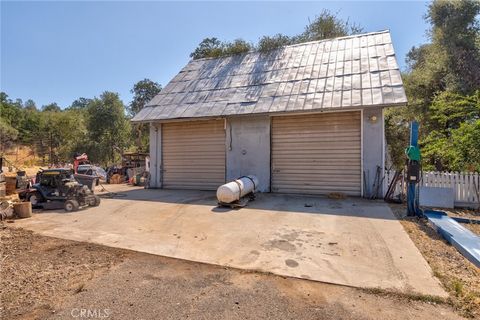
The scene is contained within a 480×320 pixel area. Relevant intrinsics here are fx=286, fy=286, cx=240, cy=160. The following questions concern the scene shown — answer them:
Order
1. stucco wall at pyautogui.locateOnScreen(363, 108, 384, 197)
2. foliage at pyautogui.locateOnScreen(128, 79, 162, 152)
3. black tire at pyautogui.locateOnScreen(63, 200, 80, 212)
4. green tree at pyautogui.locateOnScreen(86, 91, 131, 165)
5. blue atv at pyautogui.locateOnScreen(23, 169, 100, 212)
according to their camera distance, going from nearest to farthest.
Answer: black tire at pyautogui.locateOnScreen(63, 200, 80, 212) < blue atv at pyautogui.locateOnScreen(23, 169, 100, 212) < stucco wall at pyautogui.locateOnScreen(363, 108, 384, 197) < green tree at pyautogui.locateOnScreen(86, 91, 131, 165) < foliage at pyautogui.locateOnScreen(128, 79, 162, 152)

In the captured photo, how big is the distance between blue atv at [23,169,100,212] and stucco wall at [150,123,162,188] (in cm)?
416

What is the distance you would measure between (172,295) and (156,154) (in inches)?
373

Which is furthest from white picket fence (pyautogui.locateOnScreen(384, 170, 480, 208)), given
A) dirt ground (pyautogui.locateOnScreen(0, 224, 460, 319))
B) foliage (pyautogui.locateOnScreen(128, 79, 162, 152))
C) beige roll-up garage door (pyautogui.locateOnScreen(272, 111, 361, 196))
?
foliage (pyautogui.locateOnScreen(128, 79, 162, 152))

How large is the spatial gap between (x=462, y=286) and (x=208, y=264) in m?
3.04

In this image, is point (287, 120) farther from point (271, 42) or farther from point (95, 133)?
point (95, 133)

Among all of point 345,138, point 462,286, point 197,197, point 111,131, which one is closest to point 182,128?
point 197,197

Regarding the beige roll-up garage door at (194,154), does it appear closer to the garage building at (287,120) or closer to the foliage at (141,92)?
the garage building at (287,120)

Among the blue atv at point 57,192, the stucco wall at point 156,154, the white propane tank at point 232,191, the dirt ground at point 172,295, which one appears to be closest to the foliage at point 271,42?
the stucco wall at point 156,154

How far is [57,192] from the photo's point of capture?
771 centimetres

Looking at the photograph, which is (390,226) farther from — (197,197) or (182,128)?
(182,128)

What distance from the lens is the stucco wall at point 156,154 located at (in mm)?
11961

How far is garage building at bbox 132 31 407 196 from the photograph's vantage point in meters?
9.12

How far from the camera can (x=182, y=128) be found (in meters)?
11.7

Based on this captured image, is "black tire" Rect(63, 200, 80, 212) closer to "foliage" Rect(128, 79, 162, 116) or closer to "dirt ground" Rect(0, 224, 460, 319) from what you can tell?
"dirt ground" Rect(0, 224, 460, 319)
